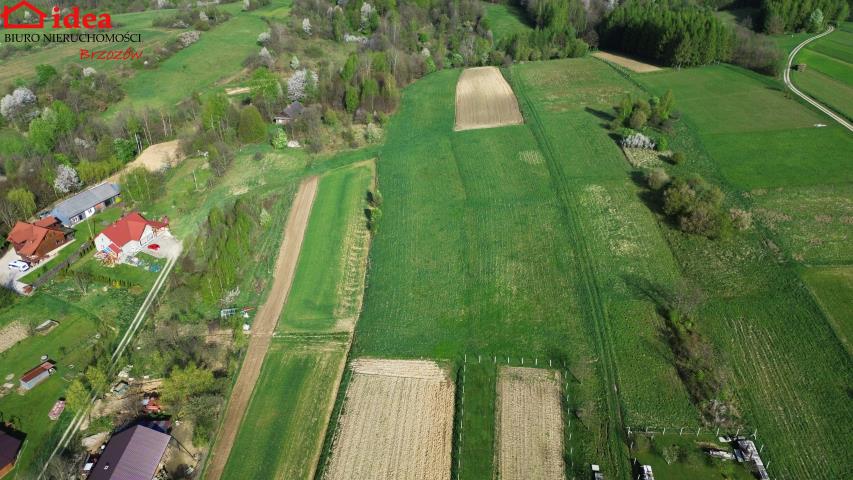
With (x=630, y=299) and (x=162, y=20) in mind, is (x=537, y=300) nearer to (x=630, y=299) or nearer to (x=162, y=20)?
(x=630, y=299)

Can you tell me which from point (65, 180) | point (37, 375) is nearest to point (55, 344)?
point (37, 375)

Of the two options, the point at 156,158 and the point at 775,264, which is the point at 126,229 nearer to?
the point at 156,158

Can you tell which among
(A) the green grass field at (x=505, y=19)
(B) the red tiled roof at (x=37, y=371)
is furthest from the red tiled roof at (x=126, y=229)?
(A) the green grass field at (x=505, y=19)

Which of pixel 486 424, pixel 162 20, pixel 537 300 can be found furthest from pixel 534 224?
pixel 162 20

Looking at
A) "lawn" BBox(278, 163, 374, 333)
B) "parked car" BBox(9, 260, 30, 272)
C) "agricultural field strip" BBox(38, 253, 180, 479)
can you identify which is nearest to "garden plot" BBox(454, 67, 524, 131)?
"lawn" BBox(278, 163, 374, 333)

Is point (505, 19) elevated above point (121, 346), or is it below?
above

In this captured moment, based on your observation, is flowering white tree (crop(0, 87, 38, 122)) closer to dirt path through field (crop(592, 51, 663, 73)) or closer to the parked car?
the parked car
